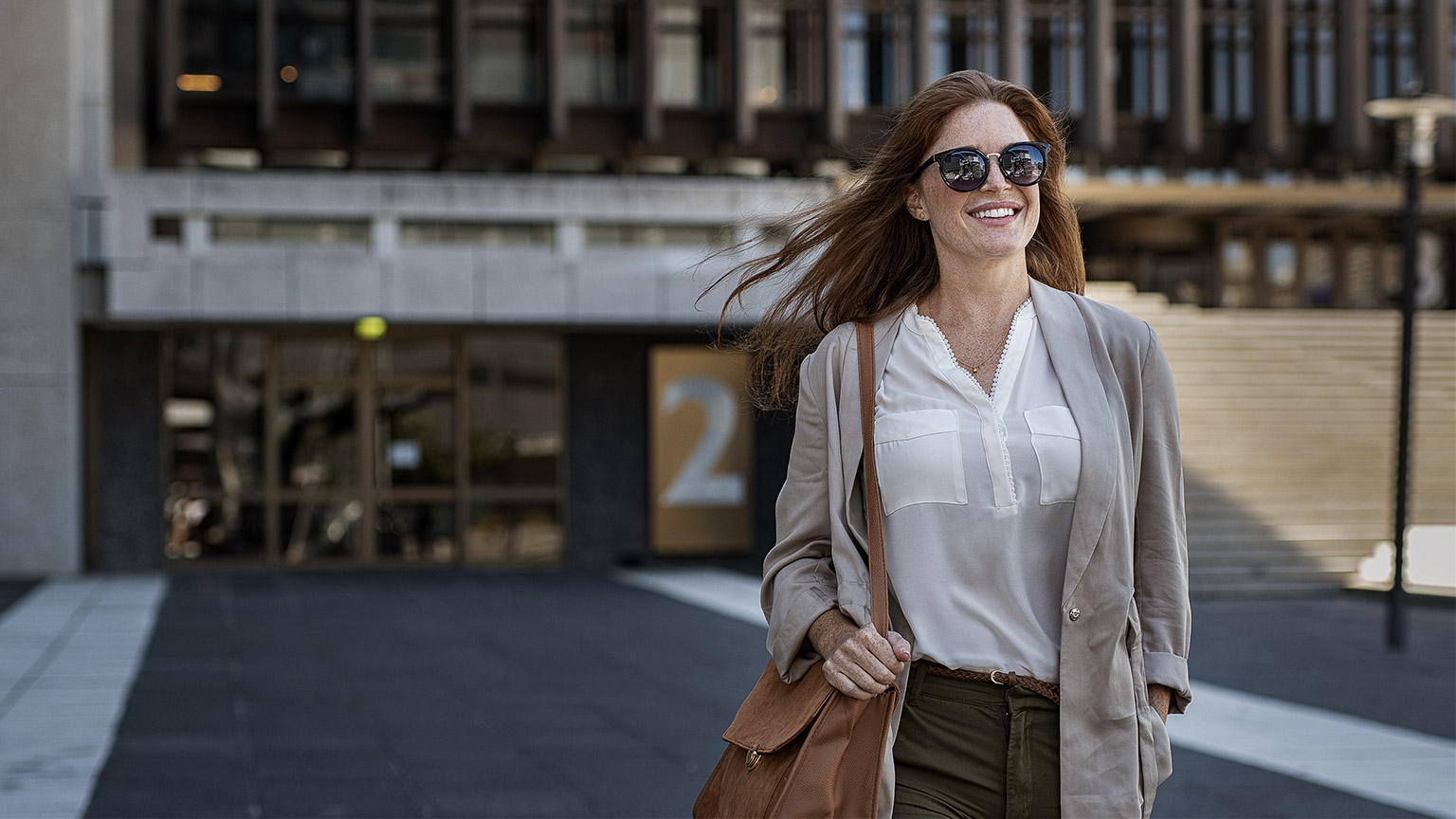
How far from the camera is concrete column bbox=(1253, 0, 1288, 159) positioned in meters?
25.5

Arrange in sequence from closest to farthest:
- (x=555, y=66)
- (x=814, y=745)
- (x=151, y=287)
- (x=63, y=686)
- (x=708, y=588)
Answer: (x=814, y=745) → (x=63, y=686) → (x=708, y=588) → (x=151, y=287) → (x=555, y=66)

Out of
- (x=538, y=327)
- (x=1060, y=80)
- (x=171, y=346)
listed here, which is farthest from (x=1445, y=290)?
(x=171, y=346)

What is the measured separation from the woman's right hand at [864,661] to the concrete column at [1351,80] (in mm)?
25658

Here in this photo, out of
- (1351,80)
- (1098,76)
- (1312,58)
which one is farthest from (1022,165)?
(1312,58)

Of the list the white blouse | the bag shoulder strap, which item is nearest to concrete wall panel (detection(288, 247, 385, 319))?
the bag shoulder strap

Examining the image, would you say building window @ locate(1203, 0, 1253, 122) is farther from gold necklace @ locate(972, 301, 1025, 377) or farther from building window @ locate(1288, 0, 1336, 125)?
gold necklace @ locate(972, 301, 1025, 377)

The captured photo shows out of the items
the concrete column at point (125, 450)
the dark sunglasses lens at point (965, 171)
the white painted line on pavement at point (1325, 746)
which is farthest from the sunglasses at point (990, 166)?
the concrete column at point (125, 450)

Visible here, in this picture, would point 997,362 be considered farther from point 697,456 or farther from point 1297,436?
point 697,456

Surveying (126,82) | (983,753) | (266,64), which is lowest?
(983,753)

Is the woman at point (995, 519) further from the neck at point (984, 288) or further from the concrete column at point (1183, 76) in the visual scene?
the concrete column at point (1183, 76)

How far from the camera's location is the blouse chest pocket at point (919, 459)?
2541 millimetres

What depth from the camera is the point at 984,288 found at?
2768 millimetres

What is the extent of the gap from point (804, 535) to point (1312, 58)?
27451 mm

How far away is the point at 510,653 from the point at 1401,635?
21.3 feet
